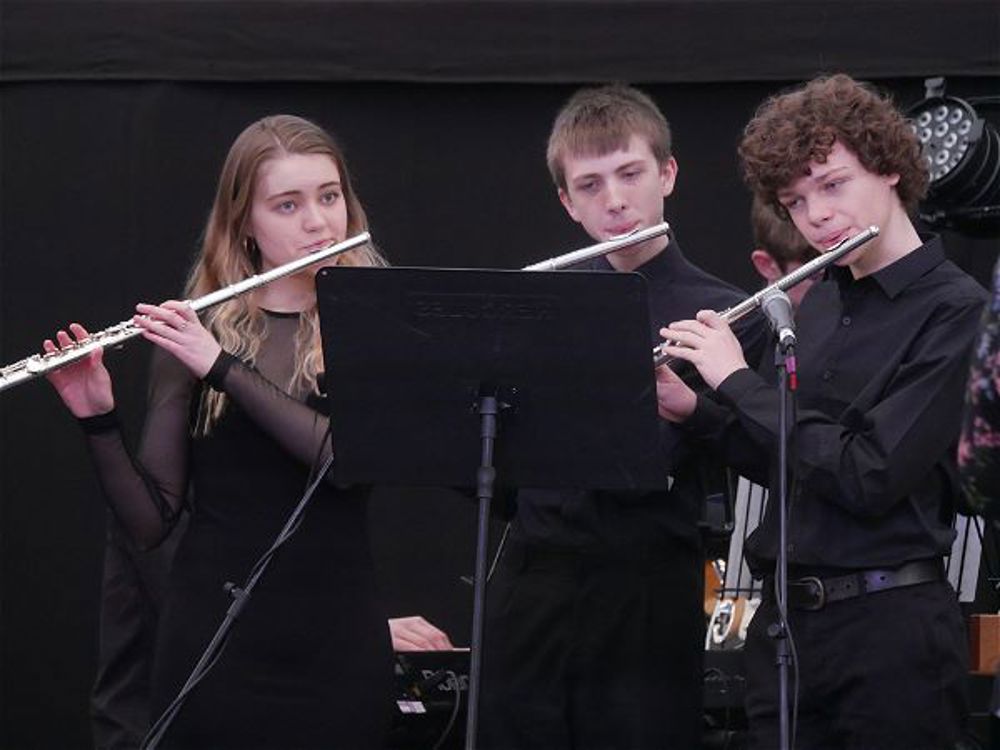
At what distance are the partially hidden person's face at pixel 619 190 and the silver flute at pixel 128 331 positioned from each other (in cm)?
57

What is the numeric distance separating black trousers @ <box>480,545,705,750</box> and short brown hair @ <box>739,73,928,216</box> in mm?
838

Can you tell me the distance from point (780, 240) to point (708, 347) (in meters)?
1.45

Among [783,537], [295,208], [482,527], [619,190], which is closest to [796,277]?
[619,190]

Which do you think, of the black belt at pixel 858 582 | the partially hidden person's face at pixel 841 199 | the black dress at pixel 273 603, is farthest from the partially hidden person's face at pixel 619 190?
the black belt at pixel 858 582

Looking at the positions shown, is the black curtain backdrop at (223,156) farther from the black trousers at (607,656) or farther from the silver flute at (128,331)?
the silver flute at (128,331)

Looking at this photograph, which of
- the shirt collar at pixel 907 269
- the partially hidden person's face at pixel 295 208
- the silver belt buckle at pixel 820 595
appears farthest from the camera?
the partially hidden person's face at pixel 295 208

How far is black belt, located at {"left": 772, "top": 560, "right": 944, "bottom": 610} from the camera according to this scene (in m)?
3.36

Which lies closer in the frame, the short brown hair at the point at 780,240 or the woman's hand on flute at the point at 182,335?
the woman's hand on flute at the point at 182,335

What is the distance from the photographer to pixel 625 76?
5.19 metres

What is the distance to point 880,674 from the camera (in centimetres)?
332

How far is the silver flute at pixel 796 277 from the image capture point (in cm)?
348

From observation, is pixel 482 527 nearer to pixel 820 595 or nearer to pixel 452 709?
pixel 820 595

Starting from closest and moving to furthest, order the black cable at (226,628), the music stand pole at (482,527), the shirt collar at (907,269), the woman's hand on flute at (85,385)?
the music stand pole at (482,527)
the black cable at (226,628)
the shirt collar at (907,269)
the woman's hand on flute at (85,385)

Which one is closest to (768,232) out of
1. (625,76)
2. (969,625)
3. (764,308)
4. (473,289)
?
(625,76)
